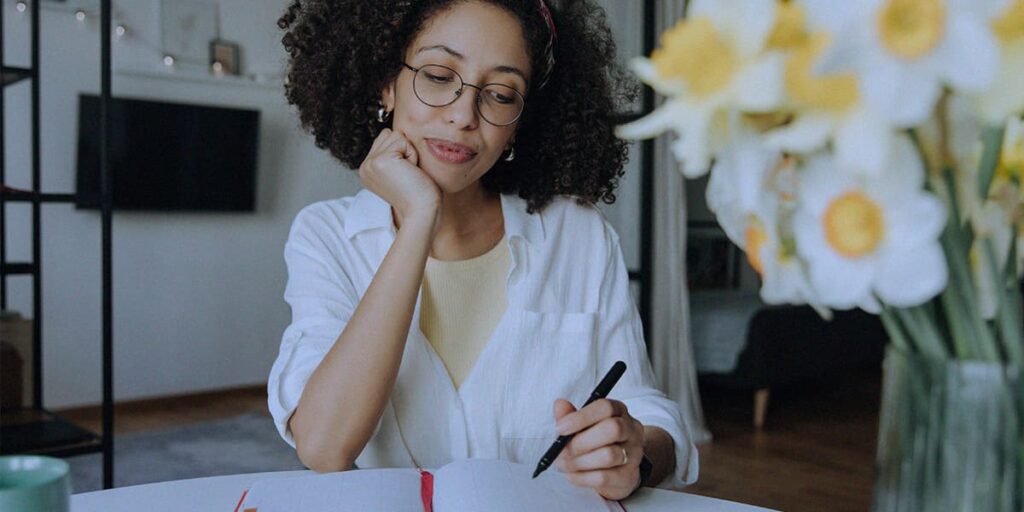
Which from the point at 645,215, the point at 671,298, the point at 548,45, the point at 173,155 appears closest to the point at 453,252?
the point at 548,45

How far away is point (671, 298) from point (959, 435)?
3.59m

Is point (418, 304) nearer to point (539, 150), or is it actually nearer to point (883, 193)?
point (539, 150)

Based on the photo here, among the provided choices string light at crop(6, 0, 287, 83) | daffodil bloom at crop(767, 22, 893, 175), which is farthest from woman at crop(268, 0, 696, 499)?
string light at crop(6, 0, 287, 83)

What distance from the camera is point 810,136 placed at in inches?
14.7

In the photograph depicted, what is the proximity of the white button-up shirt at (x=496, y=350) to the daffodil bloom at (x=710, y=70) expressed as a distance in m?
0.78

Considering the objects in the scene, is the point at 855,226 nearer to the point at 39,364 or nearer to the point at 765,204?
the point at 765,204

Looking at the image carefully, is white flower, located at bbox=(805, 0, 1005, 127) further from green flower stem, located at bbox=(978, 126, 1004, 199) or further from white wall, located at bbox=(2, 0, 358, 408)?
white wall, located at bbox=(2, 0, 358, 408)

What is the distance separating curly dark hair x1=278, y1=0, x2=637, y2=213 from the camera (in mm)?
1414

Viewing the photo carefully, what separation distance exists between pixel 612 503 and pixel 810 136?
20.9 inches

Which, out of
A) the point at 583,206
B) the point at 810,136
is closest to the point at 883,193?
the point at 810,136

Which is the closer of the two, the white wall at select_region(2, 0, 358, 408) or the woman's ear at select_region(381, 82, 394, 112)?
the woman's ear at select_region(381, 82, 394, 112)

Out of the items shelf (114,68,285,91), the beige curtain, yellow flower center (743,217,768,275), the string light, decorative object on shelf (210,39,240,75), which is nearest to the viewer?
yellow flower center (743,217,768,275)

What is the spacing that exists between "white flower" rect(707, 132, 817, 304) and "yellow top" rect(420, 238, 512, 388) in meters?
0.82

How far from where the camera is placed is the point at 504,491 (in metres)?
0.77
